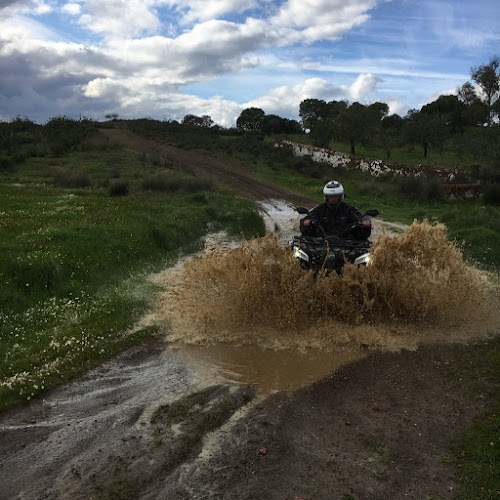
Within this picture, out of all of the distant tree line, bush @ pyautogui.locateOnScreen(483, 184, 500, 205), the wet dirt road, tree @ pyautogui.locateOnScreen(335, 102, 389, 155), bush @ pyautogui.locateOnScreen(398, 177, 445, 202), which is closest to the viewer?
the wet dirt road

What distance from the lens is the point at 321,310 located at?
8.80m

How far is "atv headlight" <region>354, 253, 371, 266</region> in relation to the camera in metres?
8.55

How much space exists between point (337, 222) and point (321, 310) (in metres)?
1.91

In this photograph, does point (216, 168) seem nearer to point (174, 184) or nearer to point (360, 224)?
point (174, 184)

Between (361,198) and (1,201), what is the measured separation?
17970mm

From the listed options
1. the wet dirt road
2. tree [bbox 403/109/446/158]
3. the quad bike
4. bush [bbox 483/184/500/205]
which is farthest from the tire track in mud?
the wet dirt road

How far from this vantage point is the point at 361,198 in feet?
86.2

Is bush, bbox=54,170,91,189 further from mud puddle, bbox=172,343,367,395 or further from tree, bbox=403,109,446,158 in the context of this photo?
tree, bbox=403,109,446,158

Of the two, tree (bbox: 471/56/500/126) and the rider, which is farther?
tree (bbox: 471/56/500/126)

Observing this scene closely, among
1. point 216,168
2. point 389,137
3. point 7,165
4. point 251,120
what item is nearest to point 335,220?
point 7,165

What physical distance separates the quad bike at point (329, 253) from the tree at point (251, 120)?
7433cm

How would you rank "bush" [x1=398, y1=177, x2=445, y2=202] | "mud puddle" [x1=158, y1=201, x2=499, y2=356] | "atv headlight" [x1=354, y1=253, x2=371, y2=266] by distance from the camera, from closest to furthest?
"mud puddle" [x1=158, y1=201, x2=499, y2=356], "atv headlight" [x1=354, y1=253, x2=371, y2=266], "bush" [x1=398, y1=177, x2=445, y2=202]

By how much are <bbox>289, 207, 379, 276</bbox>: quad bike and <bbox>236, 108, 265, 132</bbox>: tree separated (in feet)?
244

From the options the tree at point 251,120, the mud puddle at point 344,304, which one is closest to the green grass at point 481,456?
the mud puddle at point 344,304
